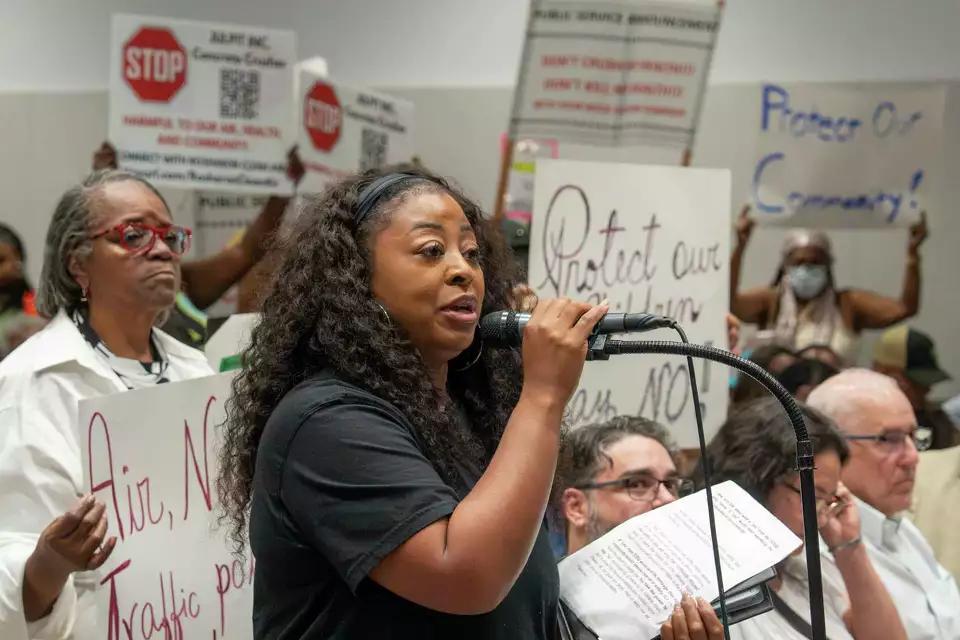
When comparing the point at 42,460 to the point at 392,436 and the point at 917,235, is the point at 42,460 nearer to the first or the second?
the point at 392,436

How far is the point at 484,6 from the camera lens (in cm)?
647

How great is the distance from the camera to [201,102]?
3.84 m

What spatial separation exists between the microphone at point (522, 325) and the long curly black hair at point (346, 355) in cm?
10

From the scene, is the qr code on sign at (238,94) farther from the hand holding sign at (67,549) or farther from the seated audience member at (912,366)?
the seated audience member at (912,366)

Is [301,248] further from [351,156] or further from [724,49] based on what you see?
[724,49]

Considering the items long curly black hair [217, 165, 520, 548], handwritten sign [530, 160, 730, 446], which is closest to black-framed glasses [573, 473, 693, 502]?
handwritten sign [530, 160, 730, 446]

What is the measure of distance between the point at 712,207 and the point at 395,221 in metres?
1.64

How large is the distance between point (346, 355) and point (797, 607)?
139cm

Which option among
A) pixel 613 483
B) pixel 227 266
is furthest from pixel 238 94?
pixel 613 483

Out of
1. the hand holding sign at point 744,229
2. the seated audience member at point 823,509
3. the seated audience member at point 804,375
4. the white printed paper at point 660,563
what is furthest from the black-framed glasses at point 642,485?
the hand holding sign at point 744,229

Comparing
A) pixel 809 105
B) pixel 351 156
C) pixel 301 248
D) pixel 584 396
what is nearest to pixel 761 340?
pixel 809 105

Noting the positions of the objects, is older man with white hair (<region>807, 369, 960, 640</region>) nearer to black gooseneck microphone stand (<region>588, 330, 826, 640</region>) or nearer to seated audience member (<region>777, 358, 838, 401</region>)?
seated audience member (<region>777, 358, 838, 401</region>)

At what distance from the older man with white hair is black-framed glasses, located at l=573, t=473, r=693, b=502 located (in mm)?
773

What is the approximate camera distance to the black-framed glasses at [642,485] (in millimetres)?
2412
